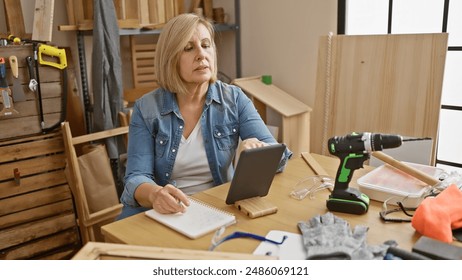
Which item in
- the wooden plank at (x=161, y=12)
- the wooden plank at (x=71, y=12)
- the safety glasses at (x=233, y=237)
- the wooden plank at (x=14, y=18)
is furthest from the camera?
the wooden plank at (x=161, y=12)

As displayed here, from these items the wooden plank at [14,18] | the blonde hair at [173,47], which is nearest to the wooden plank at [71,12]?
the wooden plank at [14,18]

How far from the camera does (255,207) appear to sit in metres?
1.21

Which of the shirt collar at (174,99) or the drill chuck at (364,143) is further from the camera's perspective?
the shirt collar at (174,99)

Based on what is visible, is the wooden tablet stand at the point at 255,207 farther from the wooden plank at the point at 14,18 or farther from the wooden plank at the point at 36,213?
the wooden plank at the point at 14,18

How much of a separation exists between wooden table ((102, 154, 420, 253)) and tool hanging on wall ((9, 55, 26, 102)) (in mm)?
1259

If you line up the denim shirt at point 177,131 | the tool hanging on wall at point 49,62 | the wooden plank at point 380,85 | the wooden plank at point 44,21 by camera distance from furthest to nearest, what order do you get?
the wooden plank at point 44,21
the tool hanging on wall at point 49,62
the wooden plank at point 380,85
the denim shirt at point 177,131

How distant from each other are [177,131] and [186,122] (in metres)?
0.06

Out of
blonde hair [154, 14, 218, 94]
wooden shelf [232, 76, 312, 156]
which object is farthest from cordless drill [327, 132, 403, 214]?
wooden shelf [232, 76, 312, 156]

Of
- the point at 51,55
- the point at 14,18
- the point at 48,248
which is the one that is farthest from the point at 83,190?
the point at 14,18

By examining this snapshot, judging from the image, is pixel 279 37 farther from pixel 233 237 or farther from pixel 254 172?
pixel 233 237

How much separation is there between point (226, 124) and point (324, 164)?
40 centimetres

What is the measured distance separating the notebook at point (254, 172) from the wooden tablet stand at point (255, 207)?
20mm

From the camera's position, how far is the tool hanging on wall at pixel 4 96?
2037 millimetres
